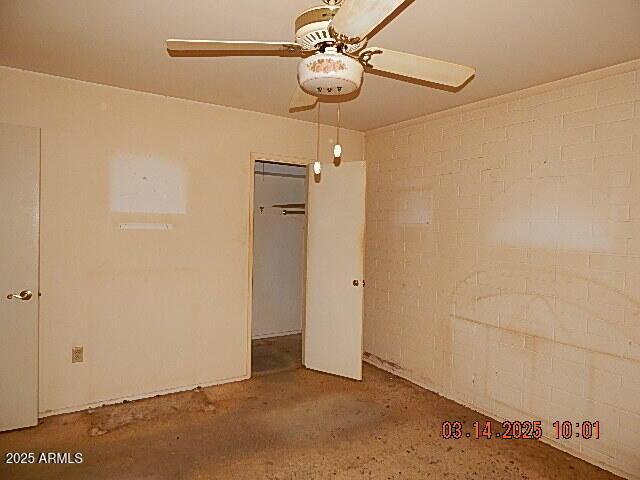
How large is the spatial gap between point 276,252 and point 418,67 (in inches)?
166

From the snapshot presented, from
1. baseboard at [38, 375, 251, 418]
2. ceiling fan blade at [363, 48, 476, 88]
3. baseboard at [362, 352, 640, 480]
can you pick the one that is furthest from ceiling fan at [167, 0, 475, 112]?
baseboard at [38, 375, 251, 418]

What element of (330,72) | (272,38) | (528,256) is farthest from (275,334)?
(330,72)

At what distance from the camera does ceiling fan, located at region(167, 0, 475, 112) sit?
1.43 m

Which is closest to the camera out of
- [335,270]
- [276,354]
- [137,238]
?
[137,238]

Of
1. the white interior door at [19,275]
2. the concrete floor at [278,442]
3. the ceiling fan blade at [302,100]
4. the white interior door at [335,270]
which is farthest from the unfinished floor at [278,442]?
the ceiling fan blade at [302,100]

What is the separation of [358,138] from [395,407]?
9.23 feet

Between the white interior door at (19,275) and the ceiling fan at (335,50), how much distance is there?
1977mm

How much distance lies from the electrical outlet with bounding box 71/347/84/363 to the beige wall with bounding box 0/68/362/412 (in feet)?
0.12

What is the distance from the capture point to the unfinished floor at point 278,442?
2.66m

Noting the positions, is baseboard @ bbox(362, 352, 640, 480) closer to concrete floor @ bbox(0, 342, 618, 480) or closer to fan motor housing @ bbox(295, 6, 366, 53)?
concrete floor @ bbox(0, 342, 618, 480)

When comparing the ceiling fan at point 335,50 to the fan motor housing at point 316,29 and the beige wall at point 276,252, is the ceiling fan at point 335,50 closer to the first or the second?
the fan motor housing at point 316,29

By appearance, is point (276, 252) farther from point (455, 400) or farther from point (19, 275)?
point (19, 275)

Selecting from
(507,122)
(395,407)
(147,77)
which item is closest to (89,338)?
(147,77)

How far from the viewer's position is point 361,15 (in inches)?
52.2
